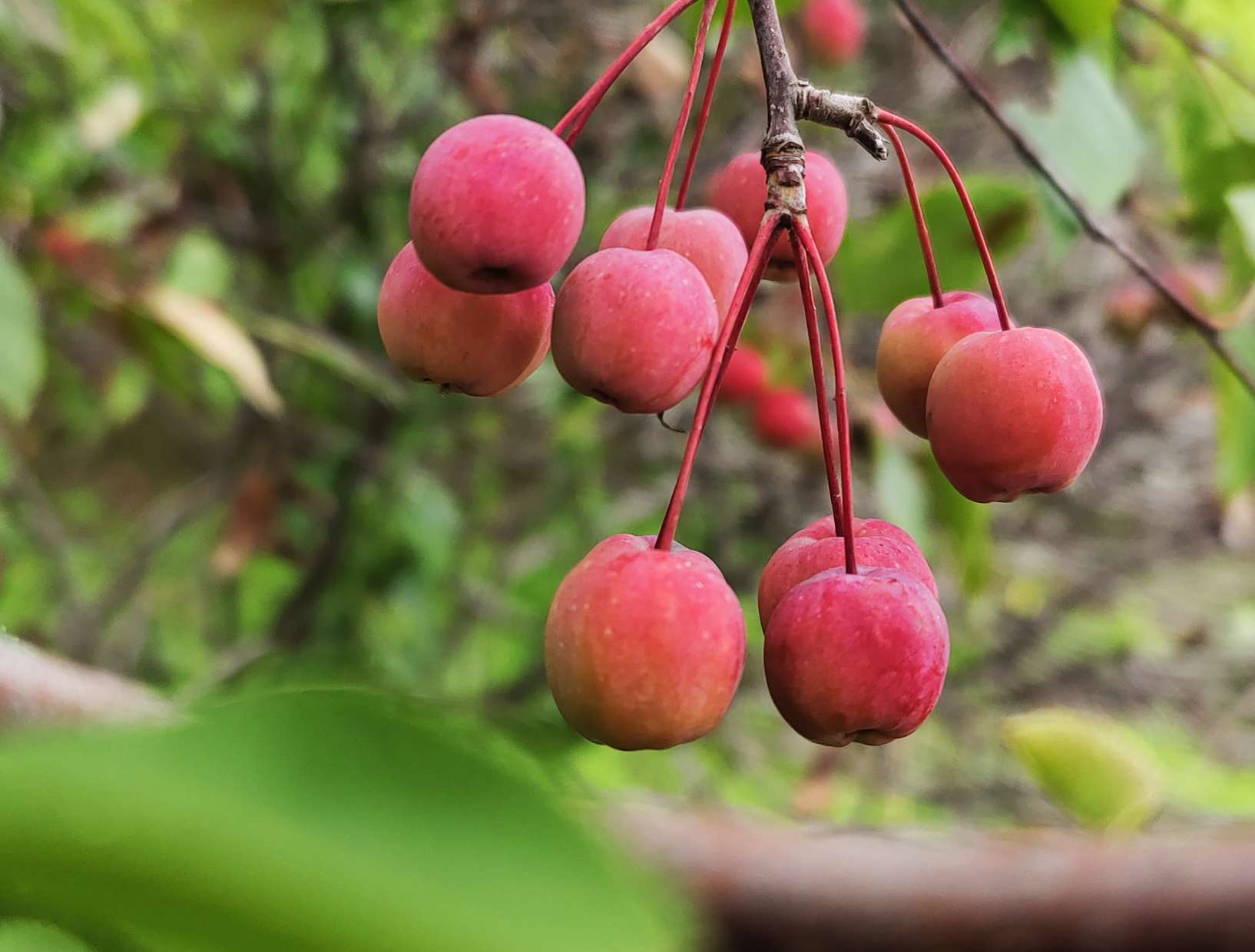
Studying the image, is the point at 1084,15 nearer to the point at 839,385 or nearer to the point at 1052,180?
the point at 1052,180

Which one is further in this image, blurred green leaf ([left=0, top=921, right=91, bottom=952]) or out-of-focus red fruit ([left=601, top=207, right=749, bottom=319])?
out-of-focus red fruit ([left=601, top=207, right=749, bottom=319])

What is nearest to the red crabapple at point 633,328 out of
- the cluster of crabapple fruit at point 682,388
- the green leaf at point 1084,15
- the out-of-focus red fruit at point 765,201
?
the cluster of crabapple fruit at point 682,388

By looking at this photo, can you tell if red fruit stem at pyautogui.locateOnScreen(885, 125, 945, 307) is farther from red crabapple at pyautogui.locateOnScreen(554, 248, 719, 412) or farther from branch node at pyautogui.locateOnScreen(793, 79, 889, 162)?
red crabapple at pyautogui.locateOnScreen(554, 248, 719, 412)

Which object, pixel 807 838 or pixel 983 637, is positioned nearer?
pixel 807 838

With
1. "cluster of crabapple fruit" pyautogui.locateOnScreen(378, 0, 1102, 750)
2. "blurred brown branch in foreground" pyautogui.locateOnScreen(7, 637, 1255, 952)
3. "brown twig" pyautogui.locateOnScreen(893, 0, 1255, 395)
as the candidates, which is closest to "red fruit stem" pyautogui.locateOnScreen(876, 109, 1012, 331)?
"cluster of crabapple fruit" pyautogui.locateOnScreen(378, 0, 1102, 750)

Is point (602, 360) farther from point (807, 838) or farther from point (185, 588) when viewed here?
point (185, 588)

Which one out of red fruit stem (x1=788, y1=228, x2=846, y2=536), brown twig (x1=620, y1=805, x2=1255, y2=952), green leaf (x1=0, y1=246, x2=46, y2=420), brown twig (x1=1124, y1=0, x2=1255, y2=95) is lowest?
red fruit stem (x1=788, y1=228, x2=846, y2=536)

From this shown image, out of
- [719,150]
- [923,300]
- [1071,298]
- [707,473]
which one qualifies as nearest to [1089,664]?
[1071,298]
